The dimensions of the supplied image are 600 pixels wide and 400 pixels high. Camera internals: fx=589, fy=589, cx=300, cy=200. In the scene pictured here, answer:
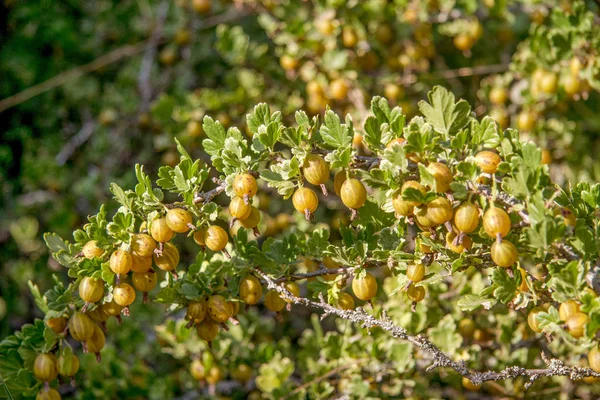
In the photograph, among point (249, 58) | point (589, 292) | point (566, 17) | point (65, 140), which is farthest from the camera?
point (65, 140)

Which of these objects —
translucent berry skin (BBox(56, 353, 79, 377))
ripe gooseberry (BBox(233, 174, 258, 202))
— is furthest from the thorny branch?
translucent berry skin (BBox(56, 353, 79, 377))

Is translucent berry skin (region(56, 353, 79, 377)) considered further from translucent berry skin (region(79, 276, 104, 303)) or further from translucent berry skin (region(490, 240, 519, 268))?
translucent berry skin (region(490, 240, 519, 268))

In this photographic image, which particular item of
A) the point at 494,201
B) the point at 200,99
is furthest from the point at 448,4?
the point at 494,201

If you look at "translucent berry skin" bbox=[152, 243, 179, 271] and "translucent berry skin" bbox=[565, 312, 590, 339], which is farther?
"translucent berry skin" bbox=[152, 243, 179, 271]

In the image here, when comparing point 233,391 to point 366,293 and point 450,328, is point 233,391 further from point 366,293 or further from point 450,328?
point 366,293

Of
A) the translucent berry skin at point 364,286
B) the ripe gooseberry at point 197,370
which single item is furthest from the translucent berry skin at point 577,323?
the ripe gooseberry at point 197,370

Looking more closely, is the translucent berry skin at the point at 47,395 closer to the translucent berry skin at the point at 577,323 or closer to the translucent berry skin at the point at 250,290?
the translucent berry skin at the point at 250,290
